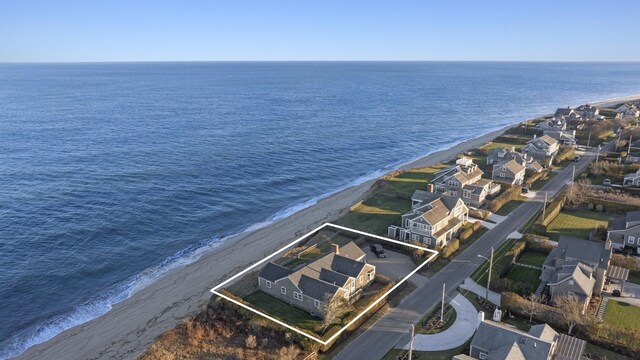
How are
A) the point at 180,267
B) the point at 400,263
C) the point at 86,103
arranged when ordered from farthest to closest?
the point at 86,103, the point at 180,267, the point at 400,263

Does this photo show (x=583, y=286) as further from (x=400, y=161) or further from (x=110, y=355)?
(x=400, y=161)

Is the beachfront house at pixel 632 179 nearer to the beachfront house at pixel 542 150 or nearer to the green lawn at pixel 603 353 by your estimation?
the beachfront house at pixel 542 150

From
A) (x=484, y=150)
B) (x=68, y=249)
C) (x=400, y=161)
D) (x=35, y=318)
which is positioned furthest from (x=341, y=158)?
(x=35, y=318)

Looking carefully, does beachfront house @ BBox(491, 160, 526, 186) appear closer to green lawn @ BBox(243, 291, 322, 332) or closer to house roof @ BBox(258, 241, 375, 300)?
house roof @ BBox(258, 241, 375, 300)

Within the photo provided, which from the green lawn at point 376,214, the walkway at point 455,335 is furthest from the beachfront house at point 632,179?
the walkway at point 455,335

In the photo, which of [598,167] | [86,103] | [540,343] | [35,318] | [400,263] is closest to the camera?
[540,343]

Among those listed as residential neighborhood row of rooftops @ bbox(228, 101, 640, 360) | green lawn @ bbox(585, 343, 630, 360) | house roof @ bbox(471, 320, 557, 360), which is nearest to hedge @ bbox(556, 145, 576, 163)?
residential neighborhood row of rooftops @ bbox(228, 101, 640, 360)
